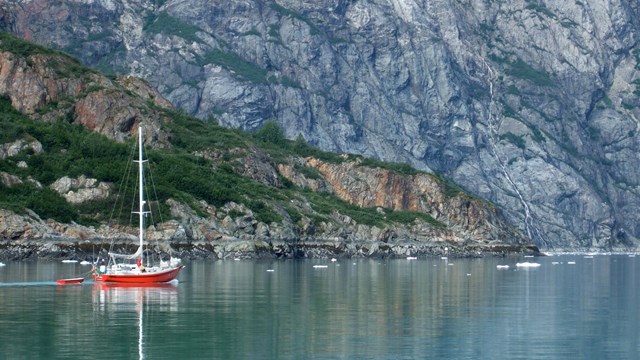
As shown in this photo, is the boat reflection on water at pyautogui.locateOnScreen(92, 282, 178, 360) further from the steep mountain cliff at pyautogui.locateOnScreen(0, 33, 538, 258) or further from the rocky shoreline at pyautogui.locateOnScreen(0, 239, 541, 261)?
the steep mountain cliff at pyautogui.locateOnScreen(0, 33, 538, 258)

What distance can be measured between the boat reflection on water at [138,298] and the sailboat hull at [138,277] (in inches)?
14.8

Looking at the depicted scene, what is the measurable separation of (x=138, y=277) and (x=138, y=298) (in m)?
14.6

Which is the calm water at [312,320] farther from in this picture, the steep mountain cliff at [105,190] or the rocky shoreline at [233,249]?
the steep mountain cliff at [105,190]

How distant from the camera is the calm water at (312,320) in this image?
4950 cm

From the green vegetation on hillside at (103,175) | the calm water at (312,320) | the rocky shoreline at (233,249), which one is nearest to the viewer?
the calm water at (312,320)

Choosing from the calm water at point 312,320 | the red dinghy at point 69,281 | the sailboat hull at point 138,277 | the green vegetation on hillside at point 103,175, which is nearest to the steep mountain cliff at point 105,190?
the green vegetation on hillside at point 103,175

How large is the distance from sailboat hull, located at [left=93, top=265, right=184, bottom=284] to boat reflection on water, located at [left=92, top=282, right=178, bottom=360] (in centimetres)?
38

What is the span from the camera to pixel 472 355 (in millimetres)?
48875

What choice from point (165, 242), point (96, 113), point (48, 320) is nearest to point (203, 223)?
point (165, 242)

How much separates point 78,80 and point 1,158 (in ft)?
137

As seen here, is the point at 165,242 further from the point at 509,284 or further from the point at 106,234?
the point at 509,284

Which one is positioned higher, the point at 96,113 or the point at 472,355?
the point at 96,113

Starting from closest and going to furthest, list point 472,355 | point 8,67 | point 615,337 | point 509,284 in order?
1. point 472,355
2. point 615,337
3. point 509,284
4. point 8,67

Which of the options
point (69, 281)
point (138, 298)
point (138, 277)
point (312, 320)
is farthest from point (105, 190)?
point (312, 320)
